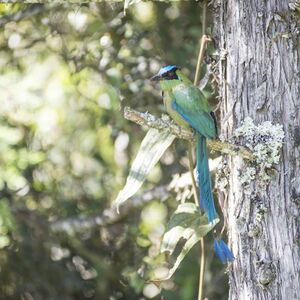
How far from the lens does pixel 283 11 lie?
2.70 m

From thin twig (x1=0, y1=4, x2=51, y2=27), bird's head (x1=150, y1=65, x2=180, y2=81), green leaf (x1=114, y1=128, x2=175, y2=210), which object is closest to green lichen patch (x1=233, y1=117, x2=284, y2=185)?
green leaf (x1=114, y1=128, x2=175, y2=210)

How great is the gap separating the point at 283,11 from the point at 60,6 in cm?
221

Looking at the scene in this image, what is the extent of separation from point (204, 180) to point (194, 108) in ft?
0.99

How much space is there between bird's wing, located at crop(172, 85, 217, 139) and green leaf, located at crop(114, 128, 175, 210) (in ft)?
0.39

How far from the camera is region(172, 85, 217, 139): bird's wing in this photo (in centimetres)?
287

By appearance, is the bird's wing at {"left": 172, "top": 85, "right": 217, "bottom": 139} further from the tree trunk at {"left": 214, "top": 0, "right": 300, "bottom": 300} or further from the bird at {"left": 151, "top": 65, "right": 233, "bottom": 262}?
the tree trunk at {"left": 214, "top": 0, "right": 300, "bottom": 300}

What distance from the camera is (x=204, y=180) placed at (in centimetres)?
287

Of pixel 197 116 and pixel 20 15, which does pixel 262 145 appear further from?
pixel 20 15

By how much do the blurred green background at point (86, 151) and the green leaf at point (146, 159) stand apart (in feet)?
4.88

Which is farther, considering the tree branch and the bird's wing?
the bird's wing

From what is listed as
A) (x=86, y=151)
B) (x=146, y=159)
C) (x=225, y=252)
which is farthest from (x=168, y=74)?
(x=86, y=151)

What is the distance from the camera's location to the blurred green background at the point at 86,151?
14.9 feet

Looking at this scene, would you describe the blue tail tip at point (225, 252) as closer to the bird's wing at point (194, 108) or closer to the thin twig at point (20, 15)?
the bird's wing at point (194, 108)

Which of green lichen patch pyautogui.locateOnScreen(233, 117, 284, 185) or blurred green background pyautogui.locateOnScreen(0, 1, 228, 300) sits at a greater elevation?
green lichen patch pyautogui.locateOnScreen(233, 117, 284, 185)
